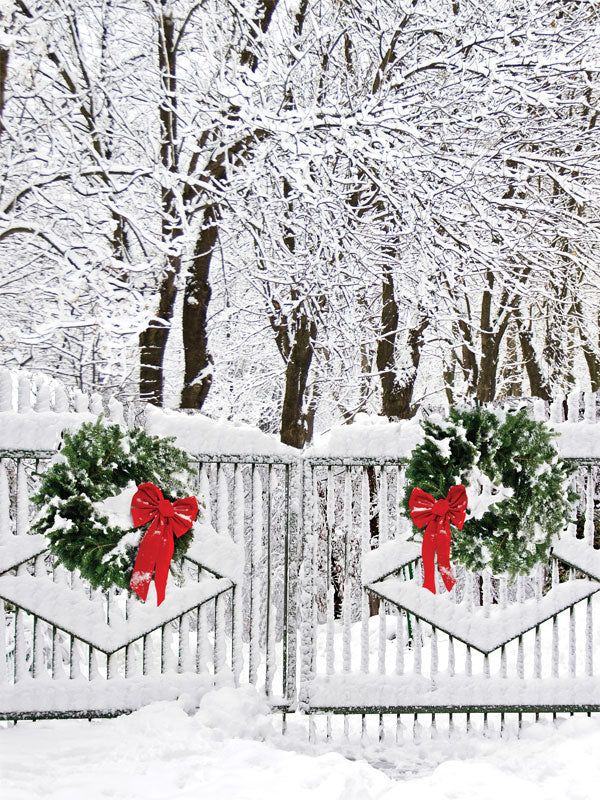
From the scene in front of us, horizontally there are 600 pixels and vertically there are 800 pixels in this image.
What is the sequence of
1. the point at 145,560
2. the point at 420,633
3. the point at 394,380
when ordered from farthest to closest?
the point at 394,380
the point at 420,633
the point at 145,560

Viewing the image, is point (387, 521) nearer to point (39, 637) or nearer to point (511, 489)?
point (511, 489)

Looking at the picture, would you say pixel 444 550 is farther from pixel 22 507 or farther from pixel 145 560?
pixel 22 507

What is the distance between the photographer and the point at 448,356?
15.7 m

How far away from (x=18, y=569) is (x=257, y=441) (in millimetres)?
1888

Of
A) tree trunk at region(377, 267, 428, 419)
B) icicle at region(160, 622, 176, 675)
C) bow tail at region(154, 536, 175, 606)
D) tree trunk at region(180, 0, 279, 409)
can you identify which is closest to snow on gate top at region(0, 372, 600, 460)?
bow tail at region(154, 536, 175, 606)

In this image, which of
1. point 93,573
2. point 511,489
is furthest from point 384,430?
point 93,573

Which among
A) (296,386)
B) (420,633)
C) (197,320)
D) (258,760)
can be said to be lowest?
(258,760)

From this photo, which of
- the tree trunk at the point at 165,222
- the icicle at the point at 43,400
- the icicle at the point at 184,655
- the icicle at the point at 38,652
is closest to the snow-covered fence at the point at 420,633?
the icicle at the point at 184,655

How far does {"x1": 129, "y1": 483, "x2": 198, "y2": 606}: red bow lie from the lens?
4.88 metres

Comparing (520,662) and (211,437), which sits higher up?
(211,437)

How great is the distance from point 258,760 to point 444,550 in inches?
70.3

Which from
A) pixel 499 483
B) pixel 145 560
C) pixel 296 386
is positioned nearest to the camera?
pixel 145 560

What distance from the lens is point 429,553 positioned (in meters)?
4.97

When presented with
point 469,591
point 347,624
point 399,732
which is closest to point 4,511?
point 347,624
